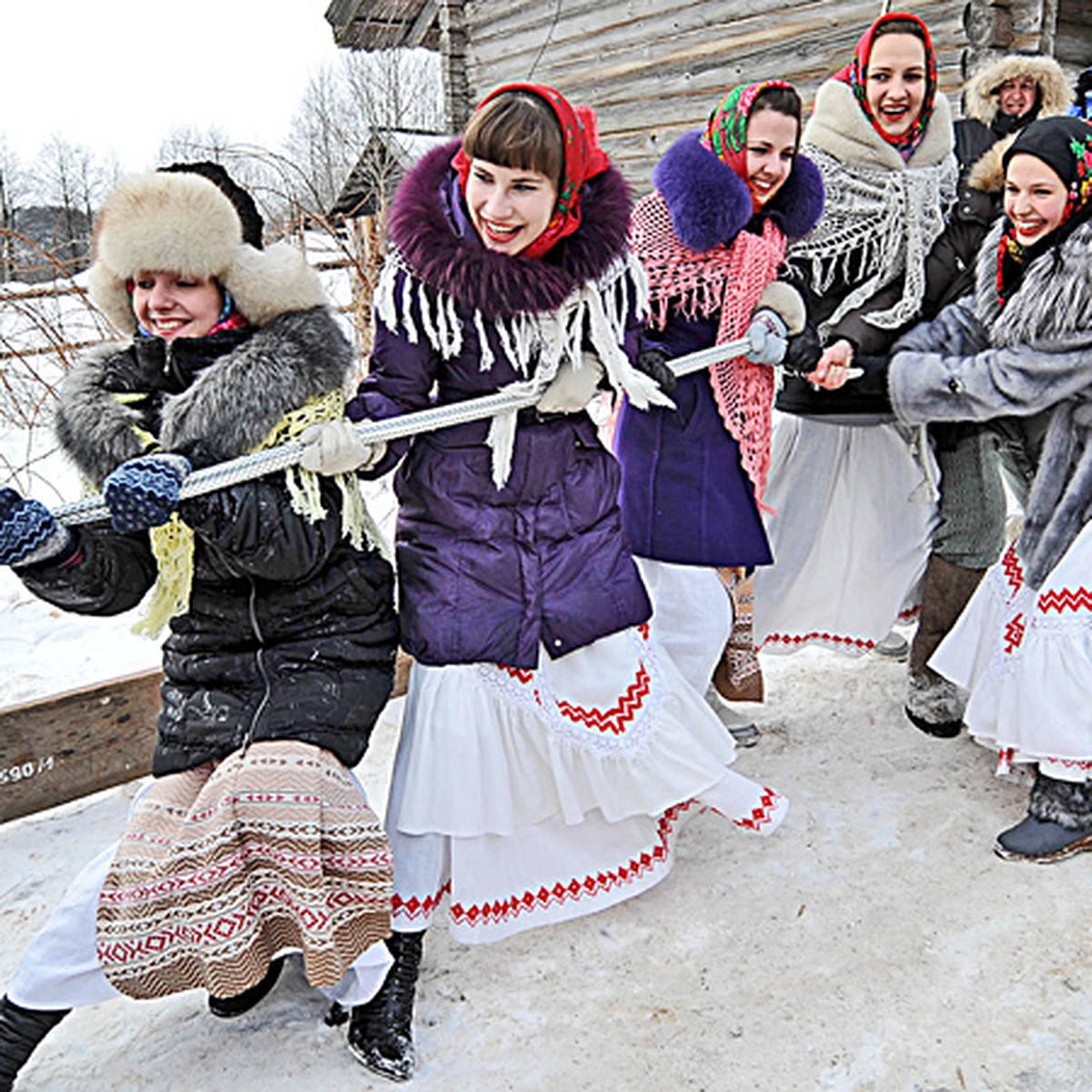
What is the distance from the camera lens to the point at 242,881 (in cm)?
188

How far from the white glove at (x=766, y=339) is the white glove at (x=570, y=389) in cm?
72

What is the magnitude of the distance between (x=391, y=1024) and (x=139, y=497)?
1.14 meters

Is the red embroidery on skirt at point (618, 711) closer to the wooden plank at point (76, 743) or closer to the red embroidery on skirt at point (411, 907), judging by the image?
the red embroidery on skirt at point (411, 907)

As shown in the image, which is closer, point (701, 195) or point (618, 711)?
point (618, 711)

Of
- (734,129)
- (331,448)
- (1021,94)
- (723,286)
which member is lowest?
(331,448)

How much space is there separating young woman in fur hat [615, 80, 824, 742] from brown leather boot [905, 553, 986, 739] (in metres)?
0.76

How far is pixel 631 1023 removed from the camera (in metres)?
2.23

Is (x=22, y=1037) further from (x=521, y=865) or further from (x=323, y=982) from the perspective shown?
(x=521, y=865)

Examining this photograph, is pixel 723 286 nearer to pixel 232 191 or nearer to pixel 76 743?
pixel 232 191

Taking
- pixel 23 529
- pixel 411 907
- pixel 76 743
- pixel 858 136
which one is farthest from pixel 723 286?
pixel 76 743

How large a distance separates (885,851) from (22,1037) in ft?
6.71

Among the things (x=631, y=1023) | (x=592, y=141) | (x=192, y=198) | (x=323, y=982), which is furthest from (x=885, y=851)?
(x=192, y=198)

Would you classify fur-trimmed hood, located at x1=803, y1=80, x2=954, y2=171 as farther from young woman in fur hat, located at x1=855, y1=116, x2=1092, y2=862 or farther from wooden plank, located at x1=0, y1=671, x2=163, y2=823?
wooden plank, located at x1=0, y1=671, x2=163, y2=823

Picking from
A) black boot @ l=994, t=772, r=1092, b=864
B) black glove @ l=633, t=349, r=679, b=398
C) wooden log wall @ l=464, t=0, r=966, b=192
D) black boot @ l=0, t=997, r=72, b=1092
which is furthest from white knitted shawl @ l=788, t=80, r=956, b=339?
wooden log wall @ l=464, t=0, r=966, b=192
